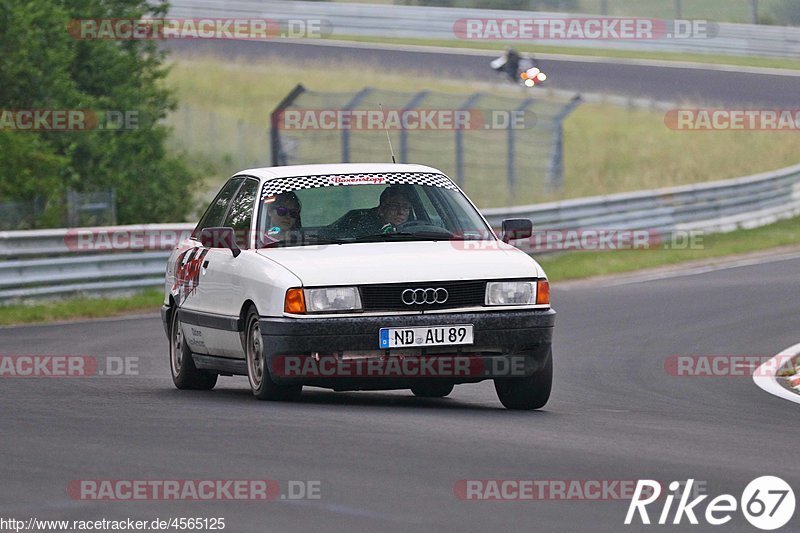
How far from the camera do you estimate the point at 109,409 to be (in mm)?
9891

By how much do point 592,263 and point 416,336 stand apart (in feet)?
→ 50.3

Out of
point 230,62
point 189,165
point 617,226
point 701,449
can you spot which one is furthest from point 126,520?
point 230,62

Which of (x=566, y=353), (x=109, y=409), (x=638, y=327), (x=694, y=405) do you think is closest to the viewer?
(x=109, y=409)

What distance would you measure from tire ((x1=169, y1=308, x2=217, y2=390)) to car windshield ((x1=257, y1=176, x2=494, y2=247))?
4.85 ft

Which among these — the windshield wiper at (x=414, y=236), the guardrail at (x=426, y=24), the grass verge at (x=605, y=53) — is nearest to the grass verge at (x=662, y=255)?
the windshield wiper at (x=414, y=236)

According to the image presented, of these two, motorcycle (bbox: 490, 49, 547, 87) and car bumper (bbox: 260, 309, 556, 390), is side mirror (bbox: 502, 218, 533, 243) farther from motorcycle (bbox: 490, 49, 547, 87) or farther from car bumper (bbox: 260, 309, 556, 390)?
motorcycle (bbox: 490, 49, 547, 87)

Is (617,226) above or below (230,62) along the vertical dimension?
below

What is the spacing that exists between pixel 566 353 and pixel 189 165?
22.7 metres

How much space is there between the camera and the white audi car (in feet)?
31.7

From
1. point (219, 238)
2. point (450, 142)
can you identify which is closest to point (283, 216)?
point (219, 238)

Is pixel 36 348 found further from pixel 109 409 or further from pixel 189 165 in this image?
pixel 189 165

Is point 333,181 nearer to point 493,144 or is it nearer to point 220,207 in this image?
point 220,207

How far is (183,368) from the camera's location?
11875 millimetres

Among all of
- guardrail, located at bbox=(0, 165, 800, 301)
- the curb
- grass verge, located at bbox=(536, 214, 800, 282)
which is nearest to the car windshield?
the curb
